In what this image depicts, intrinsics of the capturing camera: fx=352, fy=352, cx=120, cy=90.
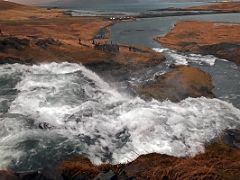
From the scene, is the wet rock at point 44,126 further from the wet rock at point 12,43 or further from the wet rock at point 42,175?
the wet rock at point 12,43

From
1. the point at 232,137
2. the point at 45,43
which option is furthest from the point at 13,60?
the point at 232,137

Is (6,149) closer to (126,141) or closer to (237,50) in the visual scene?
(126,141)

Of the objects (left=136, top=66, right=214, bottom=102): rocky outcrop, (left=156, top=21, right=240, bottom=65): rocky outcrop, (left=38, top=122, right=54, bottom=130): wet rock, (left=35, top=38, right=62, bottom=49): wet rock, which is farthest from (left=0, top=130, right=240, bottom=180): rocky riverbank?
(left=156, top=21, right=240, bottom=65): rocky outcrop

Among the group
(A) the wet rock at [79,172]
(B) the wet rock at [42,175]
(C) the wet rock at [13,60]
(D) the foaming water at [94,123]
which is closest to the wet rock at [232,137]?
(D) the foaming water at [94,123]

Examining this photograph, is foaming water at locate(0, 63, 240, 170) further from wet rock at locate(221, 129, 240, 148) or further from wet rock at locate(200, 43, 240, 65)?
wet rock at locate(200, 43, 240, 65)

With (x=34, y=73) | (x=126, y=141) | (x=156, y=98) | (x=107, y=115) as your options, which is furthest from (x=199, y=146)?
(x=34, y=73)
